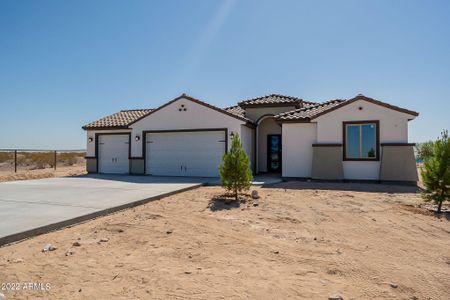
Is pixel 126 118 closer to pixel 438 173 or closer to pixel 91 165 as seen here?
pixel 91 165

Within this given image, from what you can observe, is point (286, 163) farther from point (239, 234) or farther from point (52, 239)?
point (52, 239)

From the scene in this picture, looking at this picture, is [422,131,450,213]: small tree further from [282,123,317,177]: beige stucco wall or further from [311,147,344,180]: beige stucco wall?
[282,123,317,177]: beige stucco wall

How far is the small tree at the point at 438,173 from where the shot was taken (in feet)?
25.7

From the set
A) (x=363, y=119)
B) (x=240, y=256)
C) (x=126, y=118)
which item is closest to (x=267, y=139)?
(x=363, y=119)

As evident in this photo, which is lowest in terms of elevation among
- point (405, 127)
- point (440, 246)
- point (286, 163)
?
point (440, 246)

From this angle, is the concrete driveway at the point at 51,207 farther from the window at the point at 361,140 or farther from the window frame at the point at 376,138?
the window at the point at 361,140

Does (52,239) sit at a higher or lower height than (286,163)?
lower

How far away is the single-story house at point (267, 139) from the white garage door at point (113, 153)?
0.21ft

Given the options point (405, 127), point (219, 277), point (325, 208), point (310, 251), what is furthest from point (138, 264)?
point (405, 127)

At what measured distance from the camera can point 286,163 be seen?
14.5 metres

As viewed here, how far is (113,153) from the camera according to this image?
18.5 metres

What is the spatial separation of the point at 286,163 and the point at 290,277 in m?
11.1

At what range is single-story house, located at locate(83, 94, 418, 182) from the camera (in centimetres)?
1295

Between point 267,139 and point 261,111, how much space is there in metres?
1.78
